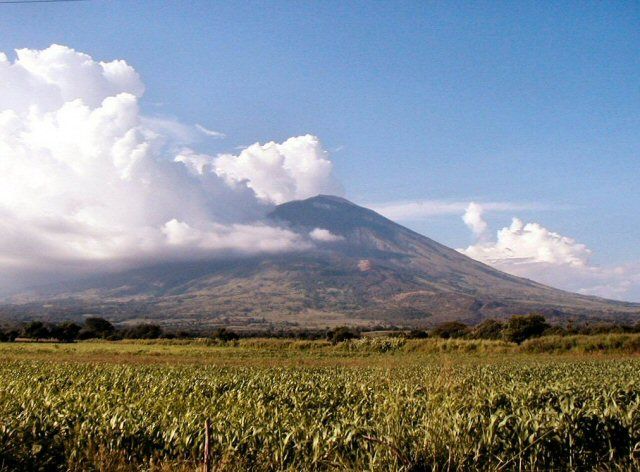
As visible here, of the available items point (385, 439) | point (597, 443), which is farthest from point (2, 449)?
point (597, 443)

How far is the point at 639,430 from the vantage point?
997 centimetres

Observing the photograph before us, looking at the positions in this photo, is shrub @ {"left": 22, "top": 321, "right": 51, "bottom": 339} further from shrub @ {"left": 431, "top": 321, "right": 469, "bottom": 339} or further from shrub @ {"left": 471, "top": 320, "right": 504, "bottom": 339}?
shrub @ {"left": 471, "top": 320, "right": 504, "bottom": 339}

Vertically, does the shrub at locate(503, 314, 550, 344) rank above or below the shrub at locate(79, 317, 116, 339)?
above

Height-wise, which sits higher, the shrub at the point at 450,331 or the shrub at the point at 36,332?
the shrub at the point at 36,332

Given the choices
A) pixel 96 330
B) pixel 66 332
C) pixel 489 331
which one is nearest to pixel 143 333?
pixel 66 332

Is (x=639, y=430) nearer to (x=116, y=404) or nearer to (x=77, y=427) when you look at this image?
(x=77, y=427)

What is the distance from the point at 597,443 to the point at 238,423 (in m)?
6.91

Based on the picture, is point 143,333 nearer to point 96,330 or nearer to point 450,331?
point 96,330

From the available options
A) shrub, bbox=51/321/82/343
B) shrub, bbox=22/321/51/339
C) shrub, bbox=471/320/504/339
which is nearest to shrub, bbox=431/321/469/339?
shrub, bbox=471/320/504/339

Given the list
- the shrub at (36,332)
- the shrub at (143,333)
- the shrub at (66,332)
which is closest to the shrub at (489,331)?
the shrub at (143,333)

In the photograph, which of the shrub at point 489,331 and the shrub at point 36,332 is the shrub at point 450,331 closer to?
the shrub at point 489,331

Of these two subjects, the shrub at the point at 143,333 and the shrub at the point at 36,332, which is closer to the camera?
the shrub at the point at 36,332

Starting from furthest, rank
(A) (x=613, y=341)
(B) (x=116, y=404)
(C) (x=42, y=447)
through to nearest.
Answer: (A) (x=613, y=341), (B) (x=116, y=404), (C) (x=42, y=447)

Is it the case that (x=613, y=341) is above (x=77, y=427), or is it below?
below
